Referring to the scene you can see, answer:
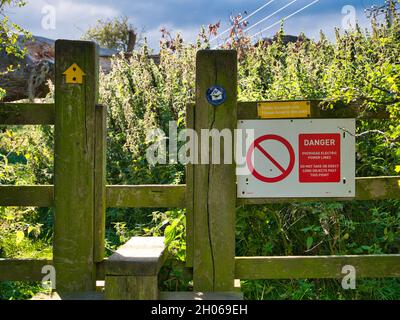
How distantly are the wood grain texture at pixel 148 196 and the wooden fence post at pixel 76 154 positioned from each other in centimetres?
18

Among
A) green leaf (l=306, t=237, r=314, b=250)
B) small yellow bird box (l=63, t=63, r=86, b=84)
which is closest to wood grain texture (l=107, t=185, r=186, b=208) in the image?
small yellow bird box (l=63, t=63, r=86, b=84)

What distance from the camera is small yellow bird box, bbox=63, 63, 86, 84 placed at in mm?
3994

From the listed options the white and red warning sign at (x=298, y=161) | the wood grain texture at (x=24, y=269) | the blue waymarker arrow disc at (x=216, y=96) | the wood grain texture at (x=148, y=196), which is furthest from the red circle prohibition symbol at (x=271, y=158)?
the wood grain texture at (x=24, y=269)

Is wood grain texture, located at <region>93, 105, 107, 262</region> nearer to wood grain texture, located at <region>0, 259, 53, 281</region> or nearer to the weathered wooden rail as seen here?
the weathered wooden rail

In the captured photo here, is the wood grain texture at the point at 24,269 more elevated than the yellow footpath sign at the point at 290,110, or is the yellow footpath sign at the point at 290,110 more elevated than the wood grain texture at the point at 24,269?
the yellow footpath sign at the point at 290,110

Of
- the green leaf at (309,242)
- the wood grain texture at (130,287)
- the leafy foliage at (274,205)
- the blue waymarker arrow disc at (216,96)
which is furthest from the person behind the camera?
the green leaf at (309,242)

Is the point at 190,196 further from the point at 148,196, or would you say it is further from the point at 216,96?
the point at 216,96

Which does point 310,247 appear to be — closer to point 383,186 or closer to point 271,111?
point 383,186

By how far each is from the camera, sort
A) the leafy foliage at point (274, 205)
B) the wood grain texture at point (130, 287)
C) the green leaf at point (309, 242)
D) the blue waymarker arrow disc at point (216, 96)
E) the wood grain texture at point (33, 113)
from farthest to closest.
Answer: the green leaf at point (309, 242) < the leafy foliage at point (274, 205) < the wood grain texture at point (33, 113) < the blue waymarker arrow disc at point (216, 96) < the wood grain texture at point (130, 287)

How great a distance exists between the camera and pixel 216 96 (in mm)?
3941

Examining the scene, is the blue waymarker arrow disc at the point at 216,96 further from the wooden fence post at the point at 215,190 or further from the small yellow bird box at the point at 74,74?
the small yellow bird box at the point at 74,74

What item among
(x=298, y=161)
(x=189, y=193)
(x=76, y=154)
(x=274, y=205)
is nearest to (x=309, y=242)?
(x=274, y=205)

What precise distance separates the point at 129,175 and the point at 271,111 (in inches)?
129

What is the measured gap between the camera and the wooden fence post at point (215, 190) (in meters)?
3.94
